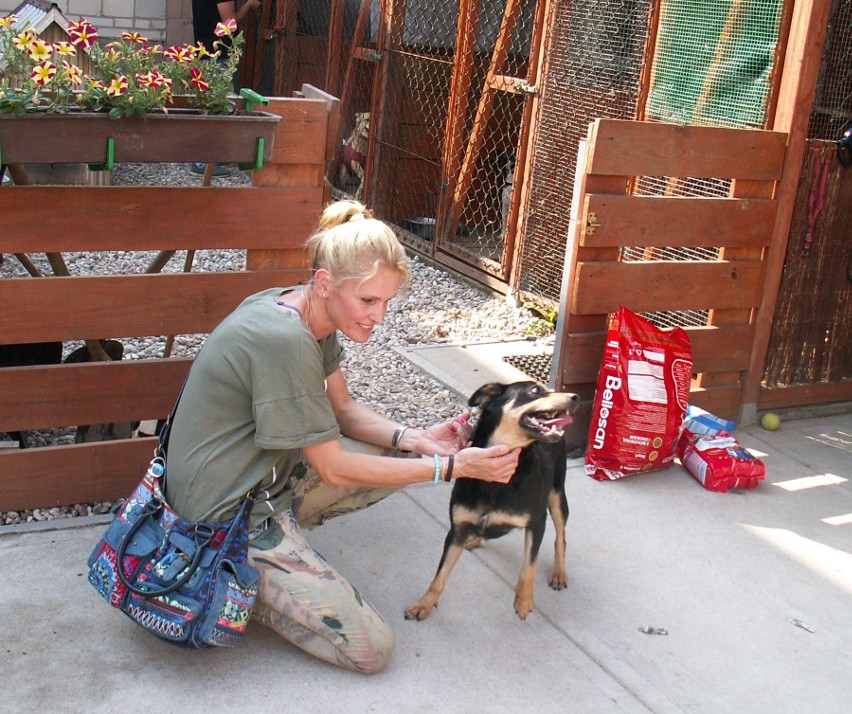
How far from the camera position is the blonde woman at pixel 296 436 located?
2.72 m

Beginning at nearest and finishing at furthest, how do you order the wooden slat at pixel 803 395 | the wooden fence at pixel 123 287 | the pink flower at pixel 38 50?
the pink flower at pixel 38 50
the wooden fence at pixel 123 287
the wooden slat at pixel 803 395

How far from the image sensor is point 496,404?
3109 millimetres

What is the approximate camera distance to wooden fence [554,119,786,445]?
432cm

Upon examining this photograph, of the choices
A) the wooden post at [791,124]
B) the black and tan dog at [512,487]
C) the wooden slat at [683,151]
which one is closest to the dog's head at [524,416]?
the black and tan dog at [512,487]

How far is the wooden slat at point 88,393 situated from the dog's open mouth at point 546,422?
1.39 meters

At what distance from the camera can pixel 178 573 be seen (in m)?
2.72

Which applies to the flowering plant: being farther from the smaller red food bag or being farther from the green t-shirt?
the smaller red food bag

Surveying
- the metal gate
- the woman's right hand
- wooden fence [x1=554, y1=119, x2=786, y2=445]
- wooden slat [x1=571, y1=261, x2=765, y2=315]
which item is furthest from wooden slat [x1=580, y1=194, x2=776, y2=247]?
the metal gate

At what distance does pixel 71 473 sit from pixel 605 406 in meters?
2.25

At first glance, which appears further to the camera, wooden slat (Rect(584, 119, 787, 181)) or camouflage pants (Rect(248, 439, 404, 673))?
wooden slat (Rect(584, 119, 787, 181))

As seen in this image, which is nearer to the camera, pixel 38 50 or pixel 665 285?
pixel 38 50

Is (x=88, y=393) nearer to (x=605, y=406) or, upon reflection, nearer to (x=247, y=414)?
(x=247, y=414)

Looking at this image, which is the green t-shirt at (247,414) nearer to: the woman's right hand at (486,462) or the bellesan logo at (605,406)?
the woman's right hand at (486,462)

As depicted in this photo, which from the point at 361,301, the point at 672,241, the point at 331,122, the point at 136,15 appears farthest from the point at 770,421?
the point at 136,15
